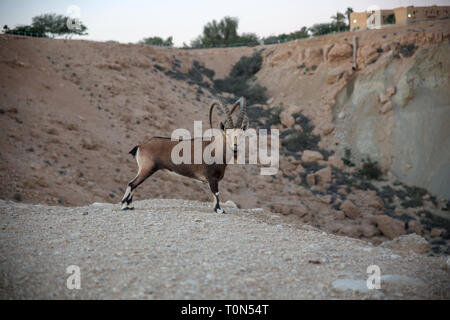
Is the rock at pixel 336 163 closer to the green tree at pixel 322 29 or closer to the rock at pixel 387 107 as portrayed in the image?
the rock at pixel 387 107

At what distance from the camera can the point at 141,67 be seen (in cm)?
2952

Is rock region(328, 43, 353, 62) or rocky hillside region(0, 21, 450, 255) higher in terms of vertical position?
rock region(328, 43, 353, 62)

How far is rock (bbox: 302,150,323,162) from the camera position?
81.3ft

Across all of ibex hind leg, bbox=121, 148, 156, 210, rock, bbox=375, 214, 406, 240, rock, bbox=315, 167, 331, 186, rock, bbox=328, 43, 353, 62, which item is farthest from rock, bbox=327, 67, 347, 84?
ibex hind leg, bbox=121, 148, 156, 210

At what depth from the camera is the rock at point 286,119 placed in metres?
28.8

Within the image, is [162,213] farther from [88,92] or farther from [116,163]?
[88,92]

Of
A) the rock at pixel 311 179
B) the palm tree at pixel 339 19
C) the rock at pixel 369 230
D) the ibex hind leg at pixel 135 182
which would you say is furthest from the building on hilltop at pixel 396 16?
the ibex hind leg at pixel 135 182

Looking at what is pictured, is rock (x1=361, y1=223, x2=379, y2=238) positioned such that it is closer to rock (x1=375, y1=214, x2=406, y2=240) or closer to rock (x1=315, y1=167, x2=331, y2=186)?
rock (x1=375, y1=214, x2=406, y2=240)

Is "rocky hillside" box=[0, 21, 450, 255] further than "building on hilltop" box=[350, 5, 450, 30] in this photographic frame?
No

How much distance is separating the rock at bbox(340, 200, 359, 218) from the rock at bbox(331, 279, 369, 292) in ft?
48.5

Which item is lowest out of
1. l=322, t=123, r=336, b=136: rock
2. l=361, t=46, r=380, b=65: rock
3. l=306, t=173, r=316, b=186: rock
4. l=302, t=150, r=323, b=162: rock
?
l=306, t=173, r=316, b=186: rock

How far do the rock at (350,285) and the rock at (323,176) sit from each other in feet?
58.2

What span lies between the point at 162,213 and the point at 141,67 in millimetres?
22998
